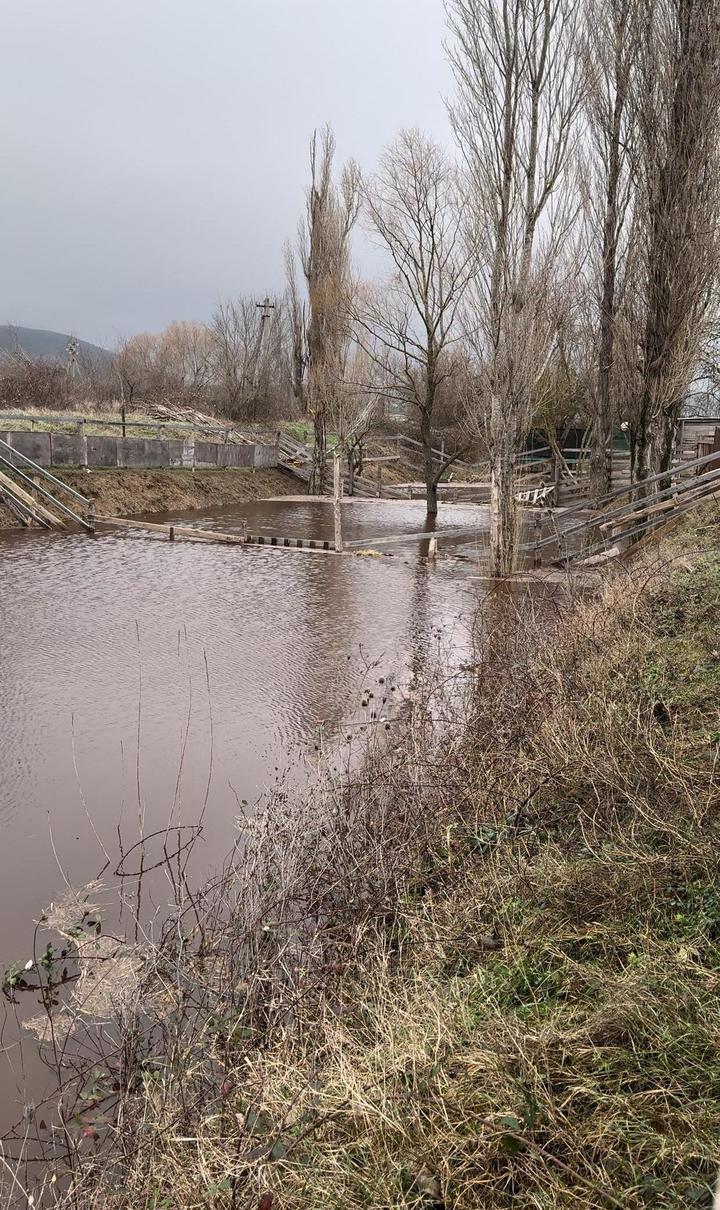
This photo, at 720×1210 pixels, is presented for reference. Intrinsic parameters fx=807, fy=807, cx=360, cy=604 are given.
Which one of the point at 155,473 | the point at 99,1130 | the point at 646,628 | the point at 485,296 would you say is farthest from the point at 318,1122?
the point at 155,473

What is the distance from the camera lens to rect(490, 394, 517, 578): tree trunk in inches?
483

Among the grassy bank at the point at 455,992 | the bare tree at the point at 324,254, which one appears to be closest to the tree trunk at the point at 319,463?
the bare tree at the point at 324,254

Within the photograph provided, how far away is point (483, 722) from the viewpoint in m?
5.55

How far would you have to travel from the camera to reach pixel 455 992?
9.11 feet

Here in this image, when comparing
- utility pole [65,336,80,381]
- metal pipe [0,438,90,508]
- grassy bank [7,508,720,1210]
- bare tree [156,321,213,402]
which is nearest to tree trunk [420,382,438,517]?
metal pipe [0,438,90,508]

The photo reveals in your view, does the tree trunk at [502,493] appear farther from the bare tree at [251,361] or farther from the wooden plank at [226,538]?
the bare tree at [251,361]

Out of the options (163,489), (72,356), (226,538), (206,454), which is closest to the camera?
(226,538)

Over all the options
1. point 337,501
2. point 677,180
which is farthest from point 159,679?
point 677,180

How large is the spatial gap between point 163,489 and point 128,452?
4.57ft

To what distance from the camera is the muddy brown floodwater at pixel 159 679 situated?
15.7ft

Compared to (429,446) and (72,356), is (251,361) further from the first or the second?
(429,446)

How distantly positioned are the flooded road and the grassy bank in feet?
2.25

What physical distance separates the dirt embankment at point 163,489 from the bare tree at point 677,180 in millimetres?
13420

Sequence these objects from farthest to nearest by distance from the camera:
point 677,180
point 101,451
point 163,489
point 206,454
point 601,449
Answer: point 206,454 → point 163,489 → point 101,451 → point 601,449 → point 677,180
